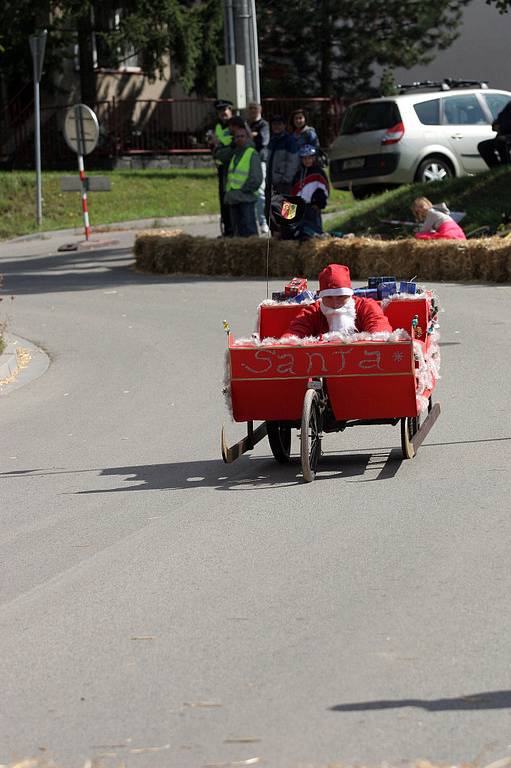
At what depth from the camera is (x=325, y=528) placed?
7.52 meters

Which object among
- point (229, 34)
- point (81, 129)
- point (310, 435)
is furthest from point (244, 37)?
point (310, 435)

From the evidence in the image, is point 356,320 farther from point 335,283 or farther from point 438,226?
point 438,226

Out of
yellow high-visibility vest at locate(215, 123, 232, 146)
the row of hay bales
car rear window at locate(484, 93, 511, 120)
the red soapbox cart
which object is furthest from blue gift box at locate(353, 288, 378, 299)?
car rear window at locate(484, 93, 511, 120)

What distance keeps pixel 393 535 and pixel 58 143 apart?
110 ft

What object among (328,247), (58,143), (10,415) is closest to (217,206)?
(58,143)

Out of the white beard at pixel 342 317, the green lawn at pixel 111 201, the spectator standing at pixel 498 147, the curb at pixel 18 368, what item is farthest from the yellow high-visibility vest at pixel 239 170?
the white beard at pixel 342 317

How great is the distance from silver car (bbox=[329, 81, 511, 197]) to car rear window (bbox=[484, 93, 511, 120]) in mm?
404

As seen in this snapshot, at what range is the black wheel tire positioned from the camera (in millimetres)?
26250

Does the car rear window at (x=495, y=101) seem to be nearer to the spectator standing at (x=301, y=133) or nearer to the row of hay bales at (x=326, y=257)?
the spectator standing at (x=301, y=133)

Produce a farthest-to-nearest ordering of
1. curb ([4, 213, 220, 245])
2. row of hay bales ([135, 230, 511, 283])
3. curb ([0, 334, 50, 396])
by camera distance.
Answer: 1. curb ([4, 213, 220, 245])
2. row of hay bales ([135, 230, 511, 283])
3. curb ([0, 334, 50, 396])

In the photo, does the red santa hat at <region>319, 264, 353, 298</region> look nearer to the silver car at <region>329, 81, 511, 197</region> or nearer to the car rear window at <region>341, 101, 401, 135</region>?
the silver car at <region>329, 81, 511, 197</region>

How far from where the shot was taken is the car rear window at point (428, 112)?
85.6ft

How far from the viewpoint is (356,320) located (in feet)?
31.3

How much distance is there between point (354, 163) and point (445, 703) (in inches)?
877
